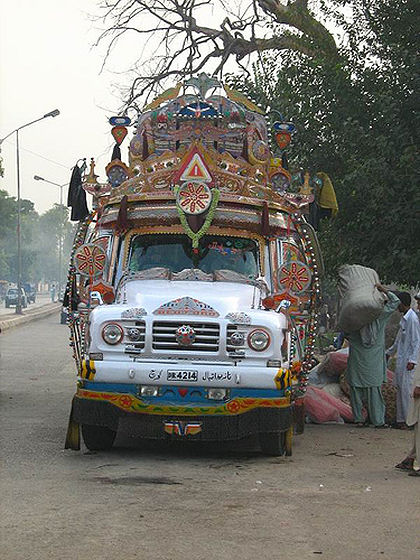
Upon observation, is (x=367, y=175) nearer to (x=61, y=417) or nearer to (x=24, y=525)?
(x=61, y=417)

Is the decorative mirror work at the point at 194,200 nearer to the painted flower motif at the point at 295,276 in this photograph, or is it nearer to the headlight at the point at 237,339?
the painted flower motif at the point at 295,276

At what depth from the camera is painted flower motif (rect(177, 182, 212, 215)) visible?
36.3ft

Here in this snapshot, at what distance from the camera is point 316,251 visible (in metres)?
11.8

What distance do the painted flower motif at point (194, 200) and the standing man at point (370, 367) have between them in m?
2.77

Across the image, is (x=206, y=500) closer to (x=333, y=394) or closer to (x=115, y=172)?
(x=115, y=172)

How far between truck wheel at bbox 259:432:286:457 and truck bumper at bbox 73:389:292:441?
0.40 metres

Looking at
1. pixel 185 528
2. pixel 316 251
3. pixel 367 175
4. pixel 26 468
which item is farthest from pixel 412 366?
pixel 185 528

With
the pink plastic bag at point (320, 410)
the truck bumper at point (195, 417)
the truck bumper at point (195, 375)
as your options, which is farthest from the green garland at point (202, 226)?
the pink plastic bag at point (320, 410)

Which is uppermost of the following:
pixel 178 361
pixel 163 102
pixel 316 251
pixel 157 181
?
pixel 163 102

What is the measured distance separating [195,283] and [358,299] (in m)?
2.63

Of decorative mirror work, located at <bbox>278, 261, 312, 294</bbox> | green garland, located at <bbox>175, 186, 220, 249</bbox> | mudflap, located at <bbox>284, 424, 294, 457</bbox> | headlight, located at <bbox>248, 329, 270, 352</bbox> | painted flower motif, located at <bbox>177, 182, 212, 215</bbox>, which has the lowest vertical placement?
mudflap, located at <bbox>284, 424, 294, 457</bbox>

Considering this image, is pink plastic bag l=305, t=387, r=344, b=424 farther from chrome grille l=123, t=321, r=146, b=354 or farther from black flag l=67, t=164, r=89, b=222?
chrome grille l=123, t=321, r=146, b=354

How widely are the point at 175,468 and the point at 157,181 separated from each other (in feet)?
11.6

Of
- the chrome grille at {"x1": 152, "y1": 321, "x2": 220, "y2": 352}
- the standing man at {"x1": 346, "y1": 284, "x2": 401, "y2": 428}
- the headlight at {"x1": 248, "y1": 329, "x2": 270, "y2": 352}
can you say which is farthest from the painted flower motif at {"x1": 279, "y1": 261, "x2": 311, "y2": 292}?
the standing man at {"x1": 346, "y1": 284, "x2": 401, "y2": 428}
